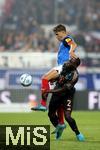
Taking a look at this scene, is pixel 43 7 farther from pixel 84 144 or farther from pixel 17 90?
pixel 84 144

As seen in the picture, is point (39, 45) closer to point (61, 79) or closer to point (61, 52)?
point (61, 52)

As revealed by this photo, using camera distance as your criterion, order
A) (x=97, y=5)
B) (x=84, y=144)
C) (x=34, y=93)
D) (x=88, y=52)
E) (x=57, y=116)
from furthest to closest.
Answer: (x=97, y=5)
(x=88, y=52)
(x=34, y=93)
(x=57, y=116)
(x=84, y=144)

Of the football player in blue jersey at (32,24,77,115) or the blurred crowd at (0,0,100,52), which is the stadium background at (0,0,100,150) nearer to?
the blurred crowd at (0,0,100,52)

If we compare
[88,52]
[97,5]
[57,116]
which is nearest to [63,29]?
[57,116]

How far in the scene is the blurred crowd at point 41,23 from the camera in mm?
27531

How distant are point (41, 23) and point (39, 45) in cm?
121

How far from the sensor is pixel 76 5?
93.8 feet

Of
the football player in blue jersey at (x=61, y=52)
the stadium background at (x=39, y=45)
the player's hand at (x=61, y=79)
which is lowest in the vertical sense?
the stadium background at (x=39, y=45)

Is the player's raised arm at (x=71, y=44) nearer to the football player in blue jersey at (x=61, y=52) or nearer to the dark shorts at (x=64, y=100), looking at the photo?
the football player in blue jersey at (x=61, y=52)

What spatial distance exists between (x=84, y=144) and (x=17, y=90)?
1281 centimetres

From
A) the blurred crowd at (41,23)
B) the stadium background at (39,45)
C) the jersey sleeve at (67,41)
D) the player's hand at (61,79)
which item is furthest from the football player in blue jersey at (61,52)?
the blurred crowd at (41,23)

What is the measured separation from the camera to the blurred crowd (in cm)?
2753

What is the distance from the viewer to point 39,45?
2758cm

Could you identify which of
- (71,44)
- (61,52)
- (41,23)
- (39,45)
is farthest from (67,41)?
(41,23)
